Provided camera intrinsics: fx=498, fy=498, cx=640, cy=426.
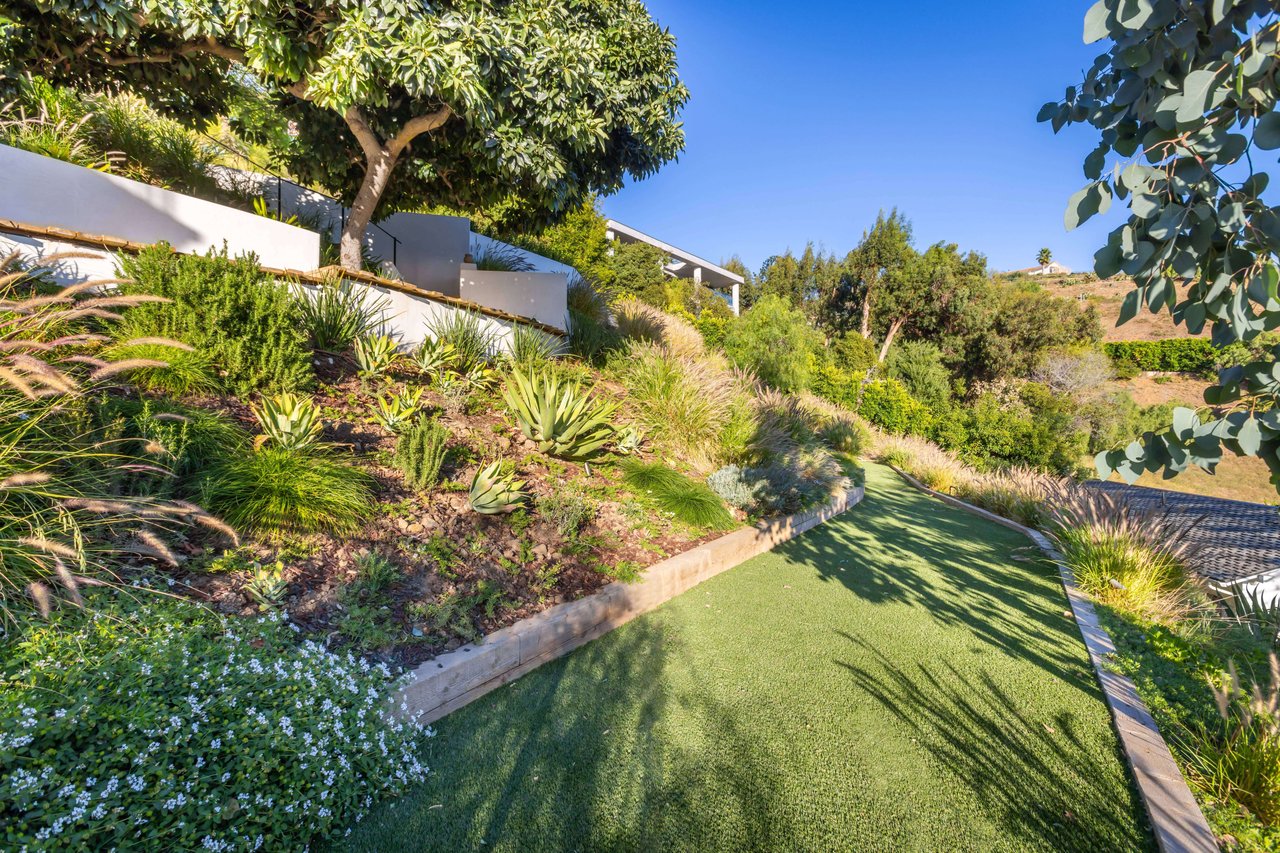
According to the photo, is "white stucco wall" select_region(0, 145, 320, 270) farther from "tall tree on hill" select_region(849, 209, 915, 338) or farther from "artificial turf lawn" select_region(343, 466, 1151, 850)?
"tall tree on hill" select_region(849, 209, 915, 338)

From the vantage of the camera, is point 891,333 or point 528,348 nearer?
point 528,348

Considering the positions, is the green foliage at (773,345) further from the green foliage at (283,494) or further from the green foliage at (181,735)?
the green foliage at (181,735)

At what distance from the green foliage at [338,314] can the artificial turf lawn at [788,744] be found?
4.01 m

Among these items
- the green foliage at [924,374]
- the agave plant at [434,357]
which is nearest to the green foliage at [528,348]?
the agave plant at [434,357]

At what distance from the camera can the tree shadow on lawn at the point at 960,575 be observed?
3500 mm

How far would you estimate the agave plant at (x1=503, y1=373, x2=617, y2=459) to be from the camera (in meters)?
4.69

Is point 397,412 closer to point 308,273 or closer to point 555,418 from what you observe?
point 555,418

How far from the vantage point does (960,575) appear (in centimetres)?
480

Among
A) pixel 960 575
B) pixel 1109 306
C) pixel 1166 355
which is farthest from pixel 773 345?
pixel 1109 306

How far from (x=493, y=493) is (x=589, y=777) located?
192 cm

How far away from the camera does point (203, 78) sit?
20.9 feet

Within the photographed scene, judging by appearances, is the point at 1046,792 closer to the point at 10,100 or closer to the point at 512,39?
the point at 512,39

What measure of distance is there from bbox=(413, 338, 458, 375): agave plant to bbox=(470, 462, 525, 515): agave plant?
6.48 feet

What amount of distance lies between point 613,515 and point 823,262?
31.0 metres
